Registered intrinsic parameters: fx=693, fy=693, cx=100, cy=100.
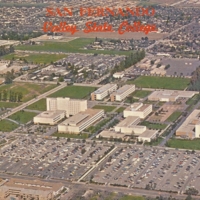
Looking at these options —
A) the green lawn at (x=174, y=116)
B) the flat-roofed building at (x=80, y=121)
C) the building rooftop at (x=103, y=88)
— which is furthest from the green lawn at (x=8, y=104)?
the green lawn at (x=174, y=116)

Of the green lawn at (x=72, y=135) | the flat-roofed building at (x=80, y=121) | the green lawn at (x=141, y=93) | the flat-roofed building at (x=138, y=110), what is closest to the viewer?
the green lawn at (x=72, y=135)

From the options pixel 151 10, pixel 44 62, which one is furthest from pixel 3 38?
pixel 151 10

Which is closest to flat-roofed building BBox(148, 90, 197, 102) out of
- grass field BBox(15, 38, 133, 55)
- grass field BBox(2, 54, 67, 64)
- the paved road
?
the paved road

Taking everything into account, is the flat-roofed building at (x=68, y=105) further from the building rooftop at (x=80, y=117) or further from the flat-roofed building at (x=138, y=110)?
the flat-roofed building at (x=138, y=110)

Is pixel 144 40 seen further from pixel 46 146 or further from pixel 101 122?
pixel 46 146

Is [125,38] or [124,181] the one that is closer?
[124,181]

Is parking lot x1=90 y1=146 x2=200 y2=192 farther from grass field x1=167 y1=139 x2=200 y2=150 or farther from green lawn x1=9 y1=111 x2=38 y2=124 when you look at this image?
green lawn x1=9 y1=111 x2=38 y2=124

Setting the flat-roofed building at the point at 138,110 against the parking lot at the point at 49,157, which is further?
the flat-roofed building at the point at 138,110
